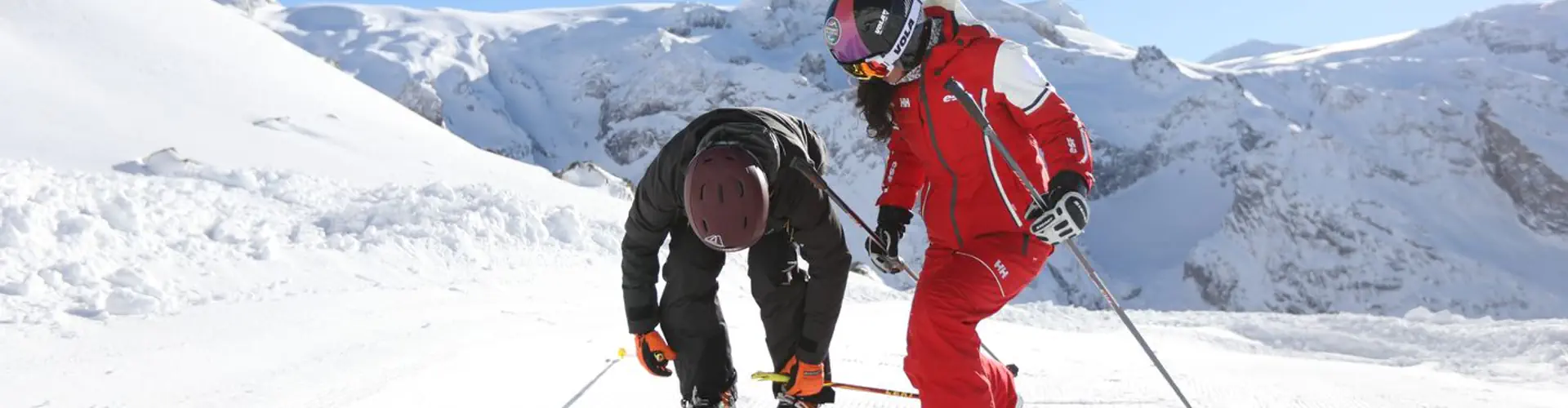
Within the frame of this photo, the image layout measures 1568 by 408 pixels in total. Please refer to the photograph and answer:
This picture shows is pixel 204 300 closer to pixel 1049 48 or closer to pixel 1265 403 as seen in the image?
pixel 1265 403

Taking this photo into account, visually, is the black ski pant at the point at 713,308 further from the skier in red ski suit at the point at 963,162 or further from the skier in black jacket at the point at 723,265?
the skier in red ski suit at the point at 963,162

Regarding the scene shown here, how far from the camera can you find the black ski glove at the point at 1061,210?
9.14ft

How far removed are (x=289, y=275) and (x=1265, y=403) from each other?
20.8 feet

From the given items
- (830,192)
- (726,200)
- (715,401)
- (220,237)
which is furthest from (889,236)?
(220,237)

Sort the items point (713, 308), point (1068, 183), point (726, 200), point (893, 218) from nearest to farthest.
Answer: point (726, 200) < point (1068, 183) < point (713, 308) < point (893, 218)

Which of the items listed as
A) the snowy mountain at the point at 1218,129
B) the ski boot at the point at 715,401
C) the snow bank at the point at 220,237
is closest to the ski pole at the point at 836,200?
the ski boot at the point at 715,401

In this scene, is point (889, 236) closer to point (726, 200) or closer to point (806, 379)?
point (806, 379)

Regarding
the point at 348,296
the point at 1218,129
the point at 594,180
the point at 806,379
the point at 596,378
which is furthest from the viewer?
the point at 1218,129

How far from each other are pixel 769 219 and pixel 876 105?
603 millimetres

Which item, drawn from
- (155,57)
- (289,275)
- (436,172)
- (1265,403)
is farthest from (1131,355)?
(155,57)

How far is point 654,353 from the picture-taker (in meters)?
3.38

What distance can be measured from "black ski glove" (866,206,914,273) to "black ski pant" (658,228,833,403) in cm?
33

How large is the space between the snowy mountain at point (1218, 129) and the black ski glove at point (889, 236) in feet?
138

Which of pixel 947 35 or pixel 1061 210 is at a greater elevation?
pixel 947 35
